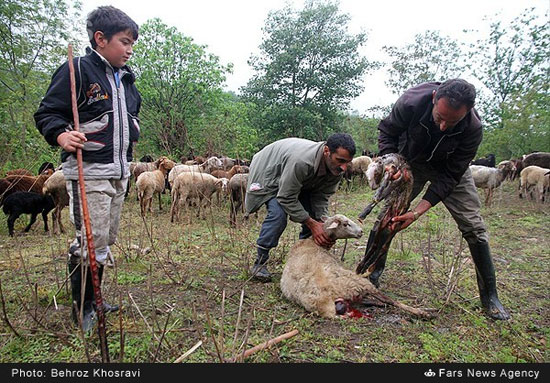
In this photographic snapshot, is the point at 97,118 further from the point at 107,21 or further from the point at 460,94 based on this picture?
the point at 460,94

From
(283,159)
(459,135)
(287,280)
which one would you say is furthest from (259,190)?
(459,135)

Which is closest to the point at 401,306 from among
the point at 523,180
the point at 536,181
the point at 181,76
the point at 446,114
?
the point at 446,114

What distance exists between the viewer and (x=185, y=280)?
4223mm

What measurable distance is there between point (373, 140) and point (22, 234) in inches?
716

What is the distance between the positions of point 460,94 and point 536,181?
37.6ft

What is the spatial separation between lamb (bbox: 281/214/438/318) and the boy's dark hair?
8.90 feet

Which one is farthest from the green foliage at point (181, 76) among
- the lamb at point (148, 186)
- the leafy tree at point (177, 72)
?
the lamb at point (148, 186)

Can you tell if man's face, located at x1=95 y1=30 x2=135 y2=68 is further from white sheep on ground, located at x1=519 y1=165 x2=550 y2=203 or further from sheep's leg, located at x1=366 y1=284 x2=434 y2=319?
white sheep on ground, located at x1=519 y1=165 x2=550 y2=203

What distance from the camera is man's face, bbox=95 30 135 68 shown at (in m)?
2.69

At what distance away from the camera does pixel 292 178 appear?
381 centimetres
